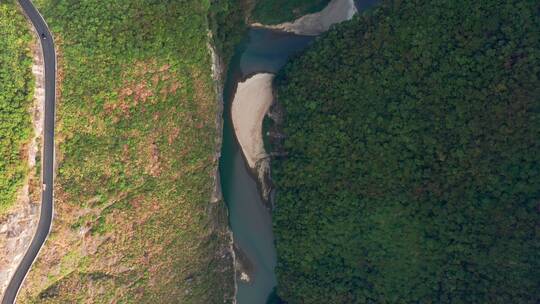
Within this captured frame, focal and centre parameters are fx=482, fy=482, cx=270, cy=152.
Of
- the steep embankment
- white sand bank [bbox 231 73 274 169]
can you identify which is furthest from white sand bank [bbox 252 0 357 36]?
the steep embankment

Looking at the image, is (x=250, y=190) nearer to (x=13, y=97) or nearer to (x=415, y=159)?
(x=415, y=159)

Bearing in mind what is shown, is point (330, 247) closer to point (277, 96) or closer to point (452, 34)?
point (277, 96)

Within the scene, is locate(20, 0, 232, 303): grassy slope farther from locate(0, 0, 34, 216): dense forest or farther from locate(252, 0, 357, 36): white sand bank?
locate(252, 0, 357, 36): white sand bank

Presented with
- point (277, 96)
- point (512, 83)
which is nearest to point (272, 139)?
point (277, 96)

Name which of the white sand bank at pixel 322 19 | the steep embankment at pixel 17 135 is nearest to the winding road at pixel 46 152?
the steep embankment at pixel 17 135

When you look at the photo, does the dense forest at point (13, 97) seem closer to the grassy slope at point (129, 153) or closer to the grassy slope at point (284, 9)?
the grassy slope at point (129, 153)

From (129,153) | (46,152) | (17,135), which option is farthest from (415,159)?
(17,135)
